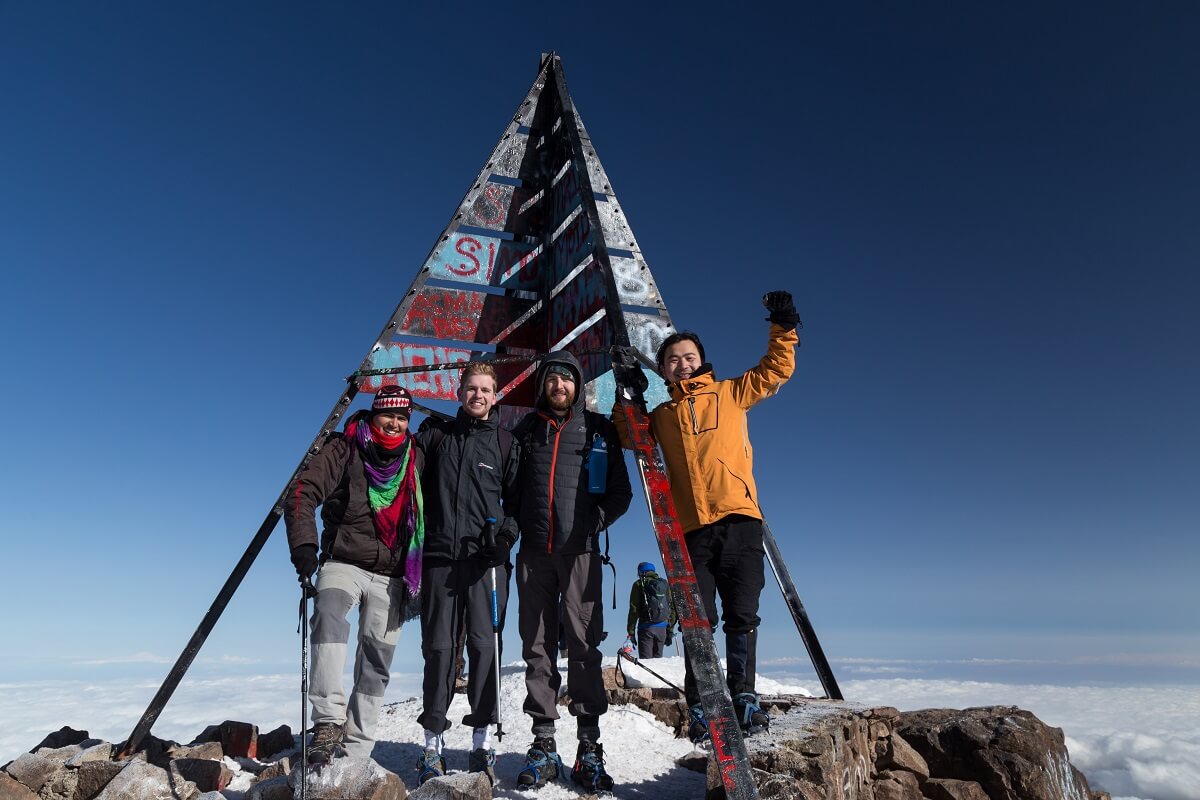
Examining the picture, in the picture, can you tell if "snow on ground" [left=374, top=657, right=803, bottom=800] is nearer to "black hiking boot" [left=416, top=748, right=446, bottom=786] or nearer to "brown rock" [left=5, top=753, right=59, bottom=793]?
"black hiking boot" [left=416, top=748, right=446, bottom=786]

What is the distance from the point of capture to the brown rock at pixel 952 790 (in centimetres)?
493

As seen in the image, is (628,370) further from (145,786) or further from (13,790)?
(13,790)

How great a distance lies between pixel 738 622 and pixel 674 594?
0.88 meters

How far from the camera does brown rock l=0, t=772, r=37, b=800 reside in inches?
177

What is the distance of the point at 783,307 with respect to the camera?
4.64m

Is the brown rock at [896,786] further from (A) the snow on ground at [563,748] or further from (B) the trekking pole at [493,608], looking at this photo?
(B) the trekking pole at [493,608]

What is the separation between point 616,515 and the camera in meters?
4.58

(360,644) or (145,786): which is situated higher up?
(360,644)

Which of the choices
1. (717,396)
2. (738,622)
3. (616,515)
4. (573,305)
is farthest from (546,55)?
(738,622)

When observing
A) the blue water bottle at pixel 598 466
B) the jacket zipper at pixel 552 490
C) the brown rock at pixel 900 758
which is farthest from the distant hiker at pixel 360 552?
the brown rock at pixel 900 758

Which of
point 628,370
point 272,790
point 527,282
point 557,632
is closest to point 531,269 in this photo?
point 527,282

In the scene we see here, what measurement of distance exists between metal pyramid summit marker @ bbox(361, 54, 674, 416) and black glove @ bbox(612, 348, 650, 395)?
974mm

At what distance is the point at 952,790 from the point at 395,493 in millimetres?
4284

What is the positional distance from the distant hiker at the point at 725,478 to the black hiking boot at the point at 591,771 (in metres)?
0.64
